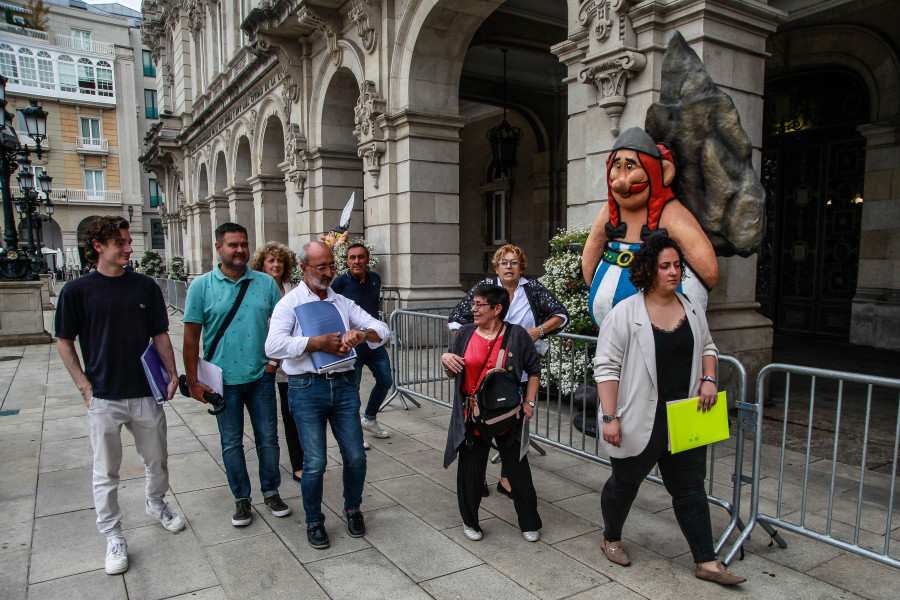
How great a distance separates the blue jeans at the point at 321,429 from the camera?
3811 mm

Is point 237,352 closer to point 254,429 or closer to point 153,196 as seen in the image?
point 254,429

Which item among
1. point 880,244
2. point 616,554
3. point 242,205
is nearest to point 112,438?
point 616,554

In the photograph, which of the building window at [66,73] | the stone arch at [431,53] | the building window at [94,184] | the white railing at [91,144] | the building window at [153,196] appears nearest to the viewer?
the stone arch at [431,53]

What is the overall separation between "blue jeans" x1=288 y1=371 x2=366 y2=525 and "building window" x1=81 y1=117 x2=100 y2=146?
52.9 meters

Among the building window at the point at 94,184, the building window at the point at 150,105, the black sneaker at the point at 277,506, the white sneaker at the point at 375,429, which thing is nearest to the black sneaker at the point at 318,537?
the black sneaker at the point at 277,506

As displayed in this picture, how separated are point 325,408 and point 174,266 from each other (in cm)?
2807

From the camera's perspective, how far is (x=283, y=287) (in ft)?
17.6

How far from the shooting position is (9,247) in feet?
44.3

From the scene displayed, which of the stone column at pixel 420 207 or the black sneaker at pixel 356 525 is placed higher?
the stone column at pixel 420 207

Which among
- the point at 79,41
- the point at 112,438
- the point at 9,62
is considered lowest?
the point at 112,438

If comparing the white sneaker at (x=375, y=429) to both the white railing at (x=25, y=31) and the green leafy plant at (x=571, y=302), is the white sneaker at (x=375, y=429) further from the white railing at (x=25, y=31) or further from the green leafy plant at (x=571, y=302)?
the white railing at (x=25, y=31)

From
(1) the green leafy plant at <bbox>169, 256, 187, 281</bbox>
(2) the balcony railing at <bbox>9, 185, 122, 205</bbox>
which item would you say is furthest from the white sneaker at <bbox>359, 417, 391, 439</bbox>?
(2) the balcony railing at <bbox>9, 185, 122, 205</bbox>

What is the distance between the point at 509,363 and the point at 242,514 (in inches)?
83.3

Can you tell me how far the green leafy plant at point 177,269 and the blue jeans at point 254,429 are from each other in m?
26.5
